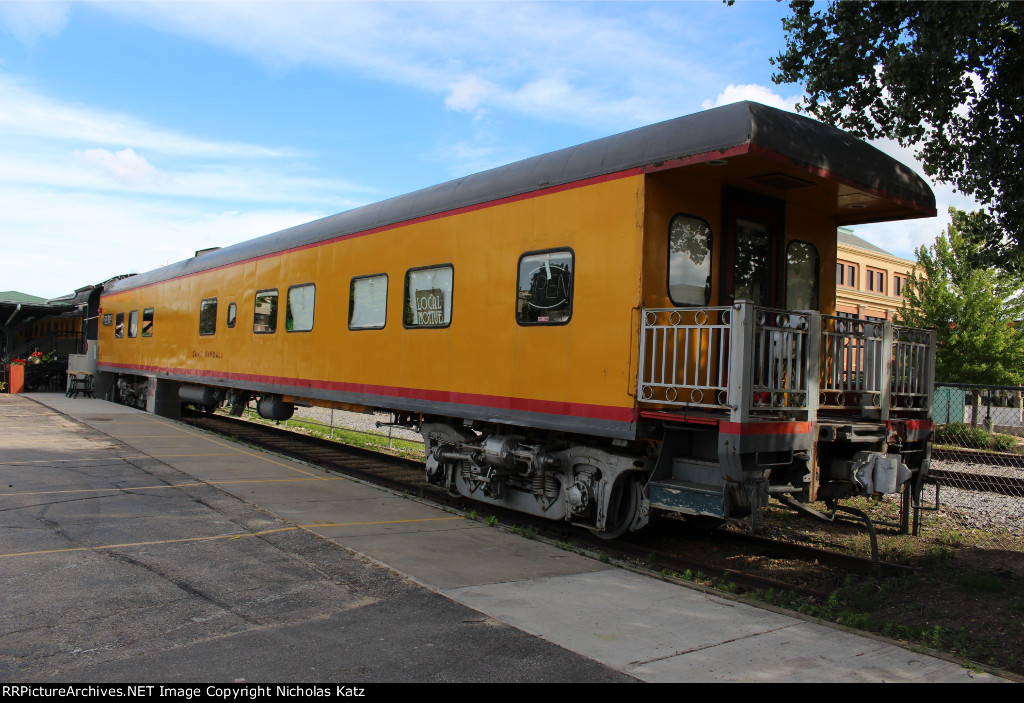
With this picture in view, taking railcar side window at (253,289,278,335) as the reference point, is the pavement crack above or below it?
below

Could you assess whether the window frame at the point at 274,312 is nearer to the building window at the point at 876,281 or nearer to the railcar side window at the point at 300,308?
the railcar side window at the point at 300,308

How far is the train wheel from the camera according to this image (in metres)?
6.91

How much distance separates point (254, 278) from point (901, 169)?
10284 millimetres

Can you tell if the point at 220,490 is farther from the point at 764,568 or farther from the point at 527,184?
the point at 764,568

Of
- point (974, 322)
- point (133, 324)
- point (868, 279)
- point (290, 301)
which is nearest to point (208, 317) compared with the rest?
point (290, 301)

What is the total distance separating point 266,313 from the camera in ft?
41.8

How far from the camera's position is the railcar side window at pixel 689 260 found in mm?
6598

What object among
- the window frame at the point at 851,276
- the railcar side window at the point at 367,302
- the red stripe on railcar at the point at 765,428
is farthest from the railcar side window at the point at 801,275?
the window frame at the point at 851,276

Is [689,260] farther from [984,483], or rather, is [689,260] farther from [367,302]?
[984,483]

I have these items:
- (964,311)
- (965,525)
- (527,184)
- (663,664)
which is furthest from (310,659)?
(964,311)

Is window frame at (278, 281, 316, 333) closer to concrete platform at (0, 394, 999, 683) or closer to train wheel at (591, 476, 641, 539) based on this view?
concrete platform at (0, 394, 999, 683)

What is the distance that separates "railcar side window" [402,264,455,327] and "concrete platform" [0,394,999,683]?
216 centimetres

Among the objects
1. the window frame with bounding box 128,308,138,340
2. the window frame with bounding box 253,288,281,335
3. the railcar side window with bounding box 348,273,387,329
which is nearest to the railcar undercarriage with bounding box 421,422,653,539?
the railcar side window with bounding box 348,273,387,329

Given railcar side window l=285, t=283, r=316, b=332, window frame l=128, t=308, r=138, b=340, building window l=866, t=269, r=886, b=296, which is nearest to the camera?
railcar side window l=285, t=283, r=316, b=332
